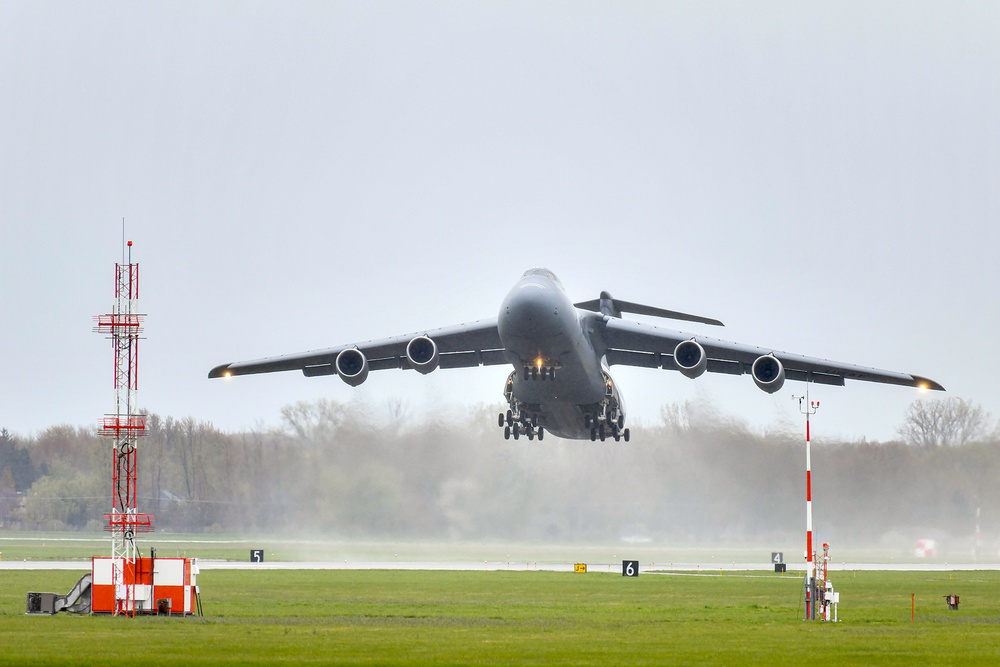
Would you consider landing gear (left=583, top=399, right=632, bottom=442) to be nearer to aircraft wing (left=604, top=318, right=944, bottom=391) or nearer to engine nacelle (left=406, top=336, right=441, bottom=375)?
aircraft wing (left=604, top=318, right=944, bottom=391)

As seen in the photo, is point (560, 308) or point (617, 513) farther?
point (617, 513)

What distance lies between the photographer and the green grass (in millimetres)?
20375

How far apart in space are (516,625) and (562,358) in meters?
7.08

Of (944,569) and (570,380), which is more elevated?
(570,380)

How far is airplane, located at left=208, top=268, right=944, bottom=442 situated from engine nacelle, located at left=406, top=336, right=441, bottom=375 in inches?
0.8

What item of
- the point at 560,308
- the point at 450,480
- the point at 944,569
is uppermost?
the point at 560,308

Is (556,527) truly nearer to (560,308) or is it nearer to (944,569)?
(944,569)

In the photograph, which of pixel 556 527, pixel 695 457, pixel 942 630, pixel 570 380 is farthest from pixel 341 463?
pixel 942 630

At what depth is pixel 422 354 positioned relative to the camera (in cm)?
3125

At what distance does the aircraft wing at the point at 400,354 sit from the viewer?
33.8 metres

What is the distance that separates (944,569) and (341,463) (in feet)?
63.0

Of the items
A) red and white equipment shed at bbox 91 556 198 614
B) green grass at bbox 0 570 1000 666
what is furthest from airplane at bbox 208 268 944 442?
red and white equipment shed at bbox 91 556 198 614

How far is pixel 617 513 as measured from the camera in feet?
154

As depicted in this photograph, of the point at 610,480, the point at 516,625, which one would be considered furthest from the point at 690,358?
the point at 610,480
